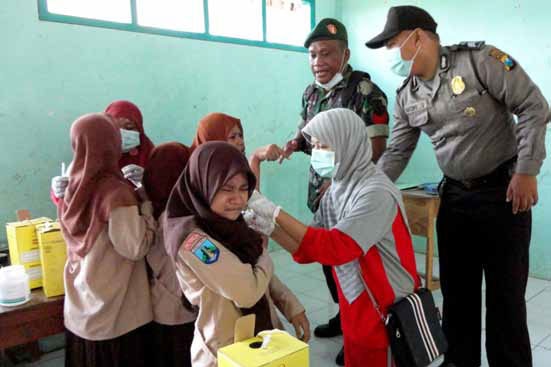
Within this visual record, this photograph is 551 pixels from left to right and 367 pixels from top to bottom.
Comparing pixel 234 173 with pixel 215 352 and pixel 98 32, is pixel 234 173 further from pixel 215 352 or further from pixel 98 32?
pixel 98 32

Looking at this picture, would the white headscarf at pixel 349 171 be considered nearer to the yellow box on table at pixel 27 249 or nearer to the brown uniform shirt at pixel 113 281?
the brown uniform shirt at pixel 113 281

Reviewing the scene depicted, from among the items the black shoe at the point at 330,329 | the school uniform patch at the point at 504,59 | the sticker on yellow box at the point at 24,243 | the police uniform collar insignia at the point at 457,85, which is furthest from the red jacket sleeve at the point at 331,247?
the black shoe at the point at 330,329

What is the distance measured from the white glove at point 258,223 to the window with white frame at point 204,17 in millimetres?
2114

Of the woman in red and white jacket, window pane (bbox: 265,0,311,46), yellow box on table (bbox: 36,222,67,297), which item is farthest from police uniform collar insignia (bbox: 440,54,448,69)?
window pane (bbox: 265,0,311,46)

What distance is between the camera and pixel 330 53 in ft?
8.02

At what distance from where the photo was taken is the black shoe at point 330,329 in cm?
262

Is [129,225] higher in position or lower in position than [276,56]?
lower

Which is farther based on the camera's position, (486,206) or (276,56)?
(276,56)

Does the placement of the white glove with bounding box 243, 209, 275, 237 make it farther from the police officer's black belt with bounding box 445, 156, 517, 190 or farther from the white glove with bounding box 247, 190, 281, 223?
the police officer's black belt with bounding box 445, 156, 517, 190

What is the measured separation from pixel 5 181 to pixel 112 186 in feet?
4.60

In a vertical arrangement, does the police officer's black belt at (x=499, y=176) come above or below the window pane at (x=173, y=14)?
below

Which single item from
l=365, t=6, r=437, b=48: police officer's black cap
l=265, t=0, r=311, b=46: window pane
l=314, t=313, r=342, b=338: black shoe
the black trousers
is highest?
l=265, t=0, r=311, b=46: window pane

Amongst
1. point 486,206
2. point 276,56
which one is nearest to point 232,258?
point 486,206

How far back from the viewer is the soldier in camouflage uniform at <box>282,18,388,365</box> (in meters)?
2.35
